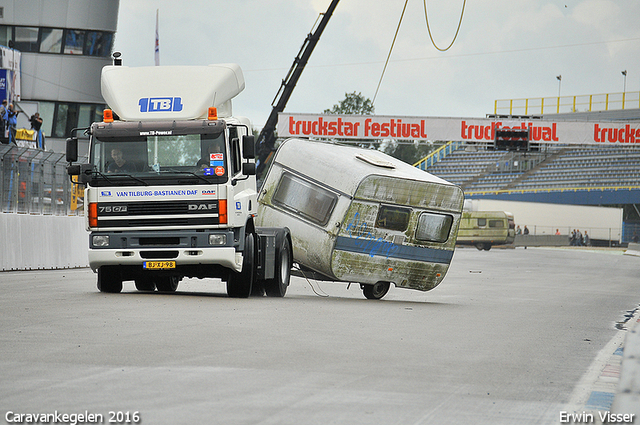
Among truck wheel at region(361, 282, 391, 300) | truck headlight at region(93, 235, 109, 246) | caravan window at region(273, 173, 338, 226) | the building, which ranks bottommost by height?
truck wheel at region(361, 282, 391, 300)

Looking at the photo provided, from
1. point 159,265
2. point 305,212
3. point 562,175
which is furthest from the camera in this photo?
point 562,175

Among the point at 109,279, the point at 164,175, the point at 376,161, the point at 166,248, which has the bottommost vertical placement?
the point at 109,279

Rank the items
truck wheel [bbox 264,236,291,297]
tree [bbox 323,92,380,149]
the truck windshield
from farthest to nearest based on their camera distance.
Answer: tree [bbox 323,92,380,149]
truck wheel [bbox 264,236,291,297]
the truck windshield

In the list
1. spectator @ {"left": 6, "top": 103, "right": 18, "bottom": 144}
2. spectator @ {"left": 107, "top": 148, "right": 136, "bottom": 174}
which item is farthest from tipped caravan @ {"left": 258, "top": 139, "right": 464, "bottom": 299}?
spectator @ {"left": 6, "top": 103, "right": 18, "bottom": 144}

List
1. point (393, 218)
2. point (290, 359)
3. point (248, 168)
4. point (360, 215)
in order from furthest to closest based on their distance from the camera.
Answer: point (393, 218) < point (360, 215) < point (248, 168) < point (290, 359)

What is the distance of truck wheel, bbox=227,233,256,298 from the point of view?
47.8 feet

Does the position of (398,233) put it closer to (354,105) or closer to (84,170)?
(84,170)

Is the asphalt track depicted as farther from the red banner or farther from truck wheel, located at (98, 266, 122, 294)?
the red banner

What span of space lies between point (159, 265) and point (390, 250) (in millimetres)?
4562

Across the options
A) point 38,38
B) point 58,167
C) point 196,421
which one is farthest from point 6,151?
point 38,38

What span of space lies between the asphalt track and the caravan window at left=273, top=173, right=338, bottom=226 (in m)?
1.76

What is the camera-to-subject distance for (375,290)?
17359 millimetres

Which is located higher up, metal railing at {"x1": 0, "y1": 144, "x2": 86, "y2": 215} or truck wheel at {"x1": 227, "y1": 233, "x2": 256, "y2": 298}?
metal railing at {"x1": 0, "y1": 144, "x2": 86, "y2": 215}

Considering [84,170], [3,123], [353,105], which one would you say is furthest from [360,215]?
[353,105]
